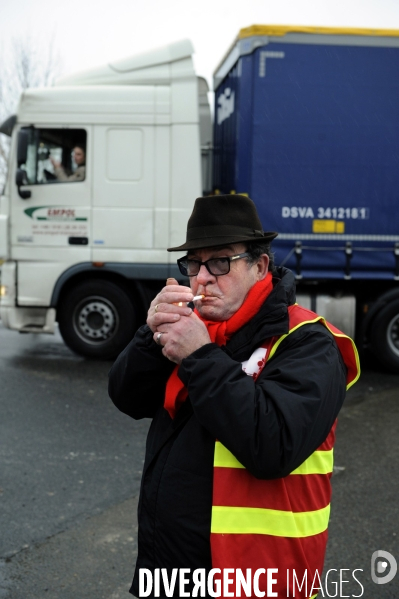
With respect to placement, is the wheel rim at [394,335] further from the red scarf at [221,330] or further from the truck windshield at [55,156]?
the red scarf at [221,330]

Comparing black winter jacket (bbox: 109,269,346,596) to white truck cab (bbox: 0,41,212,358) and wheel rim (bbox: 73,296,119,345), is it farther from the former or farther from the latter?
wheel rim (bbox: 73,296,119,345)

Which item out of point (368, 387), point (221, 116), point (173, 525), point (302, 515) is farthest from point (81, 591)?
point (221, 116)

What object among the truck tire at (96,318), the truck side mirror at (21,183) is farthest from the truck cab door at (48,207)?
the truck tire at (96,318)

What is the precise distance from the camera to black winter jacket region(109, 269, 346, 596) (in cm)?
172

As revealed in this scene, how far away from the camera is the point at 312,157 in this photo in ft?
25.8

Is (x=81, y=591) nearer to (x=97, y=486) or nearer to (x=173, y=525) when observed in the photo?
(x=97, y=486)

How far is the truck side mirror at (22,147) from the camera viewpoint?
8188 mm

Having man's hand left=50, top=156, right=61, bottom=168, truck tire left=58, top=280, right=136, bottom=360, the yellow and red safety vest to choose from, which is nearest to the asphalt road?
truck tire left=58, top=280, right=136, bottom=360

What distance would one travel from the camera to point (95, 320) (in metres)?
8.41

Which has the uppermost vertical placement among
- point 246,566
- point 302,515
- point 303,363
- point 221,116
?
point 221,116

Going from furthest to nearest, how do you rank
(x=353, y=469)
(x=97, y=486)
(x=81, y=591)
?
(x=353, y=469) < (x=97, y=486) < (x=81, y=591)

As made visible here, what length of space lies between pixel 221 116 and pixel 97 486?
5.76 metres

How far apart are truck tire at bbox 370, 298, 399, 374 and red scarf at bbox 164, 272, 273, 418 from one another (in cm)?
642

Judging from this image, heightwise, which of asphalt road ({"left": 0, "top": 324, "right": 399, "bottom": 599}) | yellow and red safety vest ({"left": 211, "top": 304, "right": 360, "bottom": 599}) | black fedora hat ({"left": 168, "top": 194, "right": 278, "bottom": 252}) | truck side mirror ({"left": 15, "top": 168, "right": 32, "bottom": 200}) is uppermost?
truck side mirror ({"left": 15, "top": 168, "right": 32, "bottom": 200})
